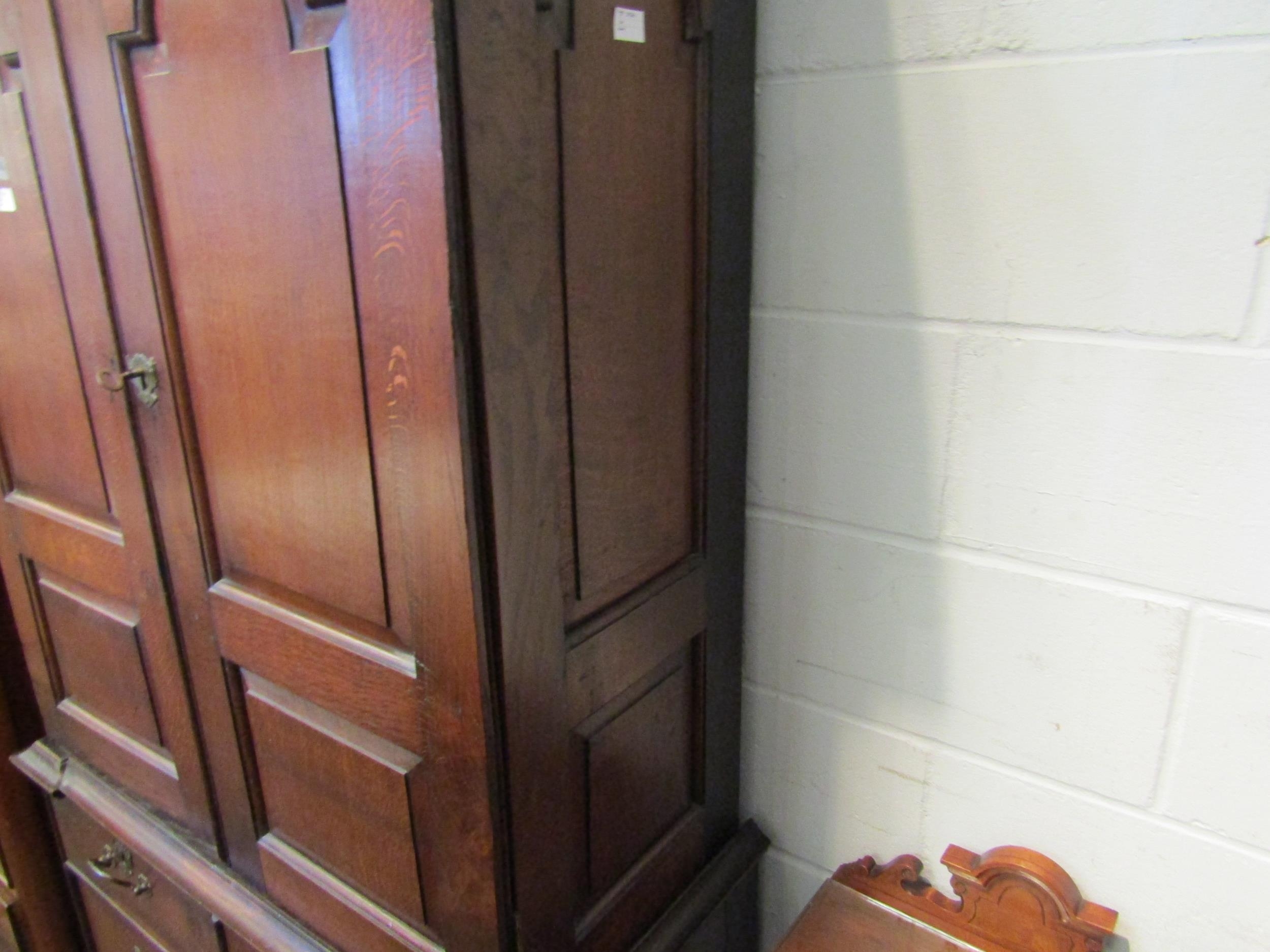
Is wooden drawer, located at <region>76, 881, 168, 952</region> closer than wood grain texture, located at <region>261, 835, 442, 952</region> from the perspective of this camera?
No

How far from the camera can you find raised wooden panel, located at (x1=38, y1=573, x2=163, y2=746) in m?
1.07

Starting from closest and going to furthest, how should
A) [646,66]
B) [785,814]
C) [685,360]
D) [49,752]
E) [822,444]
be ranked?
1. [646,66]
2. [685,360]
3. [822,444]
4. [785,814]
5. [49,752]

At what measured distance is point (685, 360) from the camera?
85 centimetres

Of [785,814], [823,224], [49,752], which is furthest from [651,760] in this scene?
[49,752]

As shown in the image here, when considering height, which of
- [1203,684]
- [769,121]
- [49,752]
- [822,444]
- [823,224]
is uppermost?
[769,121]

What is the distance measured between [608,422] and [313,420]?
26 cm

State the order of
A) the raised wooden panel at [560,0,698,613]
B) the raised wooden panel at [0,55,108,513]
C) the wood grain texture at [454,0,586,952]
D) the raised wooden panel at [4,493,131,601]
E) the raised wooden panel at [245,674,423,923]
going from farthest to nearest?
the raised wooden panel at [4,493,131,601] → the raised wooden panel at [0,55,108,513] → the raised wooden panel at [245,674,423,923] → the raised wooden panel at [560,0,698,613] → the wood grain texture at [454,0,586,952]

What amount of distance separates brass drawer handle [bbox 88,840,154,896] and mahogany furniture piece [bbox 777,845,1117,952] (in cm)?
87

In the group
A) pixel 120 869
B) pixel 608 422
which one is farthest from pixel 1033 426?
pixel 120 869

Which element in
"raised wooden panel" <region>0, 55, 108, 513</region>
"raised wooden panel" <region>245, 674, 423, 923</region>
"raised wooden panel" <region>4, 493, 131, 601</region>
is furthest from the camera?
"raised wooden panel" <region>4, 493, 131, 601</region>

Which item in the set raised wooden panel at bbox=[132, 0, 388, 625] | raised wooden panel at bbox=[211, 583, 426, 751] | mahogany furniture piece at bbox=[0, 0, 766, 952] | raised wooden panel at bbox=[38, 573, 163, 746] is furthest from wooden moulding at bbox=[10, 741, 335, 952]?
raised wooden panel at bbox=[132, 0, 388, 625]

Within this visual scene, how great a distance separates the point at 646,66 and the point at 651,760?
2.28 ft

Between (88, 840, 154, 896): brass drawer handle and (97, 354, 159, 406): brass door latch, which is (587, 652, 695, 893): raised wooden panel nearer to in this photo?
(97, 354, 159, 406): brass door latch

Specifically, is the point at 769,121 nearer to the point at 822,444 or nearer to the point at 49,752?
the point at 822,444
